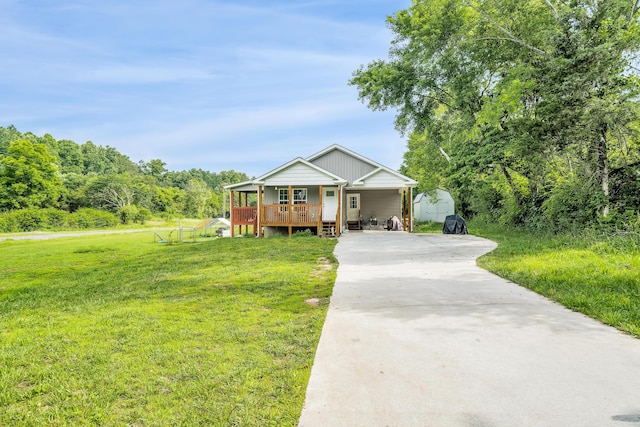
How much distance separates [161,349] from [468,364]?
2766 mm

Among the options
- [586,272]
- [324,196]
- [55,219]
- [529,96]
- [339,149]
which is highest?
[529,96]

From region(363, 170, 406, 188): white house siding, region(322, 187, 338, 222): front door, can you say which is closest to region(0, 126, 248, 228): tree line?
region(322, 187, 338, 222): front door

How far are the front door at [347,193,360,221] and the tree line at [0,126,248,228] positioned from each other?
31.1m

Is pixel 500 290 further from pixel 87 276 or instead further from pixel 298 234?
pixel 298 234

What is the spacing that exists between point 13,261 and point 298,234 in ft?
Answer: 33.6

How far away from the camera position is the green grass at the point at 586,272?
13.6 ft

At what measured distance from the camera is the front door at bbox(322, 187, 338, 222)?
56.5 ft

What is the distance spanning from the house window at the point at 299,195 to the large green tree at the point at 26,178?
1359 inches

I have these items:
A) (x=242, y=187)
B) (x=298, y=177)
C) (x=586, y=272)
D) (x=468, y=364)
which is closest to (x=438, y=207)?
(x=298, y=177)

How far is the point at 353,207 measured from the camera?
20203 mm

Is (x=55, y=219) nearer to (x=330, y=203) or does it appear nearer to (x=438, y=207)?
(x=330, y=203)

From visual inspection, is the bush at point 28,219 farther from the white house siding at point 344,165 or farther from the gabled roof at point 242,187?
the white house siding at point 344,165

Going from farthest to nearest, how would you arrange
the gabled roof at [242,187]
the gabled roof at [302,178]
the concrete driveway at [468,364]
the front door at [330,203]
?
the gabled roof at [242,187] → the front door at [330,203] → the gabled roof at [302,178] → the concrete driveway at [468,364]

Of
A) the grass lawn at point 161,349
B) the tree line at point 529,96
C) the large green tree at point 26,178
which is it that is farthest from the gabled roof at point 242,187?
the large green tree at point 26,178
